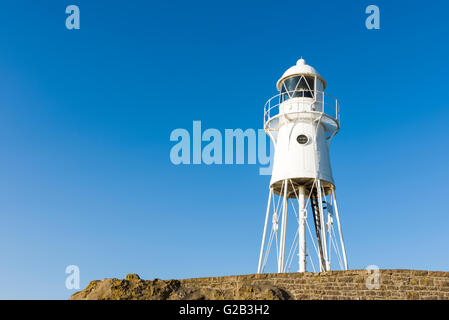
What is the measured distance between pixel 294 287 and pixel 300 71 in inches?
553

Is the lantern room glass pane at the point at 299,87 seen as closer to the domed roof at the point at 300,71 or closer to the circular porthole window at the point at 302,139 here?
the domed roof at the point at 300,71

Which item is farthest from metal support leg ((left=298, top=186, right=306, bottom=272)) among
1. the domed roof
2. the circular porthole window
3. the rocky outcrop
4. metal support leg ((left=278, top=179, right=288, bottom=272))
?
the rocky outcrop

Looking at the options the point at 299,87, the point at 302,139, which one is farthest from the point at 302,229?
the point at 299,87

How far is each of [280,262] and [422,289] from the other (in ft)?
32.0

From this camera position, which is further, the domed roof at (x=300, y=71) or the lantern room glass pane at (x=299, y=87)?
the domed roof at (x=300, y=71)

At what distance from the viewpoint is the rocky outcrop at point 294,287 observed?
474 inches

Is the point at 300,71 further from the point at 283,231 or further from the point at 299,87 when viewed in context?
the point at 283,231

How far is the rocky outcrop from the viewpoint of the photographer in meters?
12.0

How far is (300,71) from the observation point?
80.1 feet

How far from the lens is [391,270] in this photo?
477 inches

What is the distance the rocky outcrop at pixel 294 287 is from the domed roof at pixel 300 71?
44.8ft

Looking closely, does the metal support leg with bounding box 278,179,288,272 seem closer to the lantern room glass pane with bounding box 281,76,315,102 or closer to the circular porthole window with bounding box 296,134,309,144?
the circular porthole window with bounding box 296,134,309,144

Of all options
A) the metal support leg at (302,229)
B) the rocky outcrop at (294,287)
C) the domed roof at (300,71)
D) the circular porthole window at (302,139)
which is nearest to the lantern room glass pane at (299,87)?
the domed roof at (300,71)
